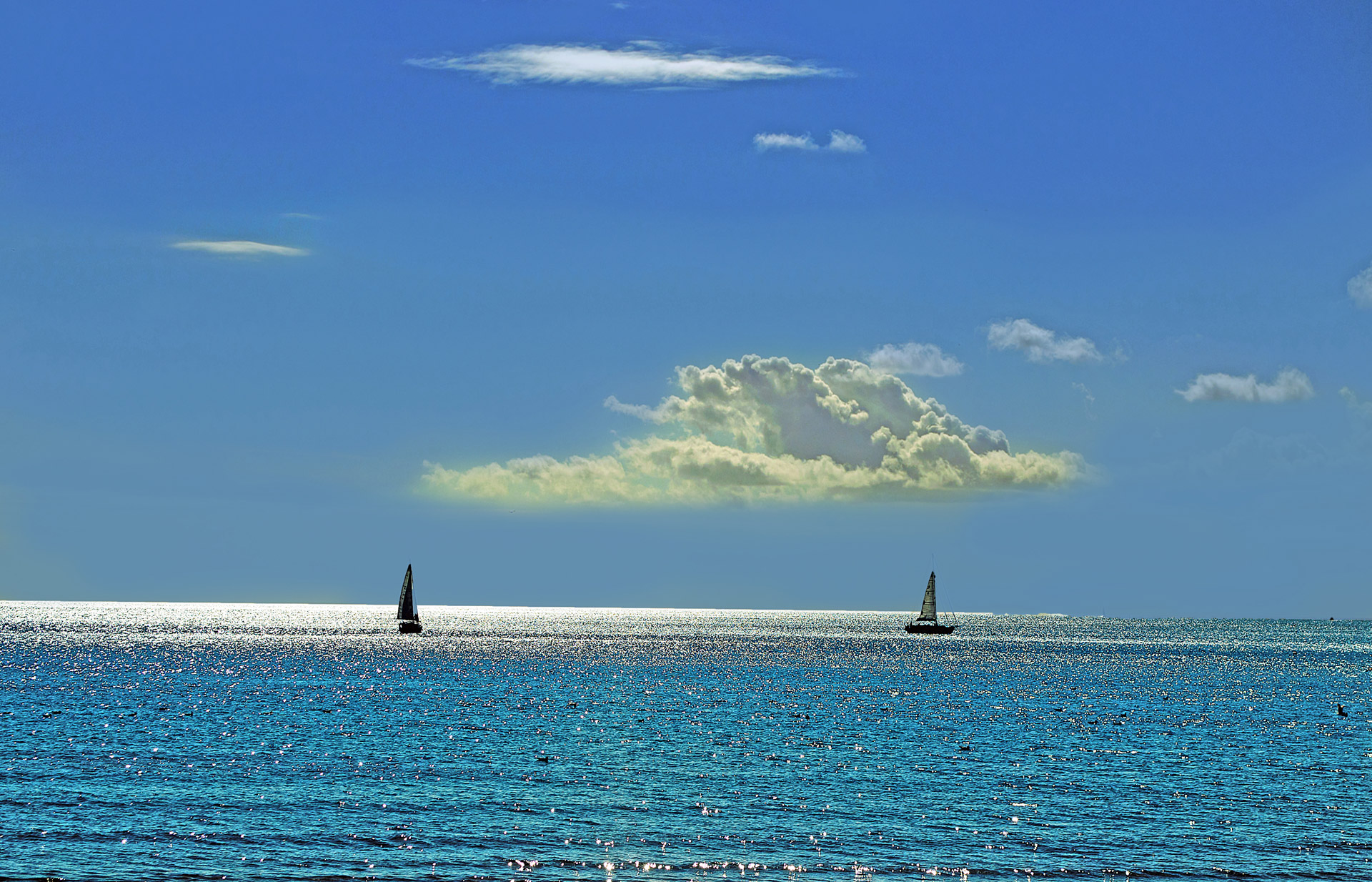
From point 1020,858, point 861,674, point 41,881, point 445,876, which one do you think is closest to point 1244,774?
point 1020,858

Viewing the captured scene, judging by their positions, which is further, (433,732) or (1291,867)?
(433,732)

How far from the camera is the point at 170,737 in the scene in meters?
81.9

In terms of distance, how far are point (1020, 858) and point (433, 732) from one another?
1860 inches

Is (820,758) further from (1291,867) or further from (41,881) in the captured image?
(41,881)

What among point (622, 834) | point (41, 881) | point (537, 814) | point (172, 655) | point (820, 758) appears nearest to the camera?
point (41, 881)

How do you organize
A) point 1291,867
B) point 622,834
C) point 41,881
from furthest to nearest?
1. point 622,834
2. point 1291,867
3. point 41,881

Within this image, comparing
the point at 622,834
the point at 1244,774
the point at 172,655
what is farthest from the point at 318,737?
the point at 172,655

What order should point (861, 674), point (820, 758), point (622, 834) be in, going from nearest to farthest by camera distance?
point (622, 834), point (820, 758), point (861, 674)

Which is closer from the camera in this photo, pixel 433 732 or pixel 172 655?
pixel 433 732

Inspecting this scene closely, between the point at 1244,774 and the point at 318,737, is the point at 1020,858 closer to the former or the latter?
the point at 1244,774

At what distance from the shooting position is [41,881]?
45188 mm

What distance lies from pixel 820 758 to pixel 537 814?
23.7 m

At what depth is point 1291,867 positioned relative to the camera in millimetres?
50875

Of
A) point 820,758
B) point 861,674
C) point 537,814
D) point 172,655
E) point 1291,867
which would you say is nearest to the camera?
point 1291,867
